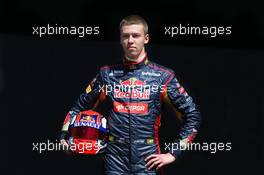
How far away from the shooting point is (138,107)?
5.02 meters

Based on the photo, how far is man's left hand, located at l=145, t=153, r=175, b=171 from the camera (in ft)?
16.6

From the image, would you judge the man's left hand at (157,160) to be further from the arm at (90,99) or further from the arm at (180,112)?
the arm at (90,99)

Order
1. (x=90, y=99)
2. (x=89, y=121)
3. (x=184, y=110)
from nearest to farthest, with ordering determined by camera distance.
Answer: (x=89, y=121) < (x=184, y=110) < (x=90, y=99)

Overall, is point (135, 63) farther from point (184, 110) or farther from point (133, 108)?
point (184, 110)

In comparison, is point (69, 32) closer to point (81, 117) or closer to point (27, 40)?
point (27, 40)

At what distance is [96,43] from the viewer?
5.84 metres

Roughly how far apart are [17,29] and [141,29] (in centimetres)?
142

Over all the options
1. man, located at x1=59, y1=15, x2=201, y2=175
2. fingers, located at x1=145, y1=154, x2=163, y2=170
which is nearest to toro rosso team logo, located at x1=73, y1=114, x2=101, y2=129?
Answer: man, located at x1=59, y1=15, x2=201, y2=175

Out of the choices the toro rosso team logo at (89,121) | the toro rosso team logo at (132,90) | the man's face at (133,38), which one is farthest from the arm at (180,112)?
the toro rosso team logo at (89,121)

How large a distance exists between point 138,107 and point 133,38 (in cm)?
54

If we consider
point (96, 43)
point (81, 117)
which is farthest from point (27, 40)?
point (81, 117)

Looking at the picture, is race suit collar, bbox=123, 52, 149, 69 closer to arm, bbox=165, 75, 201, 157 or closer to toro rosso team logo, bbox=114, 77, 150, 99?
toro rosso team logo, bbox=114, 77, 150, 99

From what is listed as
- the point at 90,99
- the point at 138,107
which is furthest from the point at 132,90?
the point at 90,99

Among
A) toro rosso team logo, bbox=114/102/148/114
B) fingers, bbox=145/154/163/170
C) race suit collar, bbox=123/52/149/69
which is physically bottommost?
fingers, bbox=145/154/163/170
